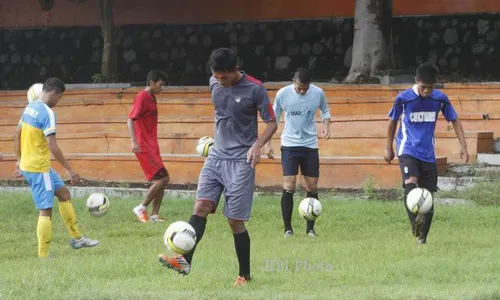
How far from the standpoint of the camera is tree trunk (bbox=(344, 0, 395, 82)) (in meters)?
20.8

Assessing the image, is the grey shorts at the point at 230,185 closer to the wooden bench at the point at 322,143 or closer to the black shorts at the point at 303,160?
the black shorts at the point at 303,160

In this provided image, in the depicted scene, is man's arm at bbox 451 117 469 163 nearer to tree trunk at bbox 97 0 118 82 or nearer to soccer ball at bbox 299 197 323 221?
soccer ball at bbox 299 197 323 221

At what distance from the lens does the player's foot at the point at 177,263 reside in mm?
9016

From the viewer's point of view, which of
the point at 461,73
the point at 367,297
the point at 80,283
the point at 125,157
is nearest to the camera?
the point at 367,297

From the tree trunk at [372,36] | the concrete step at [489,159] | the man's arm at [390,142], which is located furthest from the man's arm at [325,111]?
the tree trunk at [372,36]

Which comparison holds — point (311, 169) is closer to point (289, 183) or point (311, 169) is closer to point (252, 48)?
point (289, 183)

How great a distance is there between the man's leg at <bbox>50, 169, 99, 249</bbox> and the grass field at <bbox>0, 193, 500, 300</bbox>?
150 mm

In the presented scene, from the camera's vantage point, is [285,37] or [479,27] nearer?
[479,27]

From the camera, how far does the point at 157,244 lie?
1239 cm

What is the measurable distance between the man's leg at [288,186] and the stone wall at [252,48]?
9.53 meters

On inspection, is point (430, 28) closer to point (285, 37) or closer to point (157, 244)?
point (285, 37)

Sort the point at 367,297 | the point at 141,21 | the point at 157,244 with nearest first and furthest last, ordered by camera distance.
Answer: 1. the point at 367,297
2. the point at 157,244
3. the point at 141,21

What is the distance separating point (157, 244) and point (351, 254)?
2360 mm

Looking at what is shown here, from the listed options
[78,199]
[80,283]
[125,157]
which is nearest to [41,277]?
[80,283]
